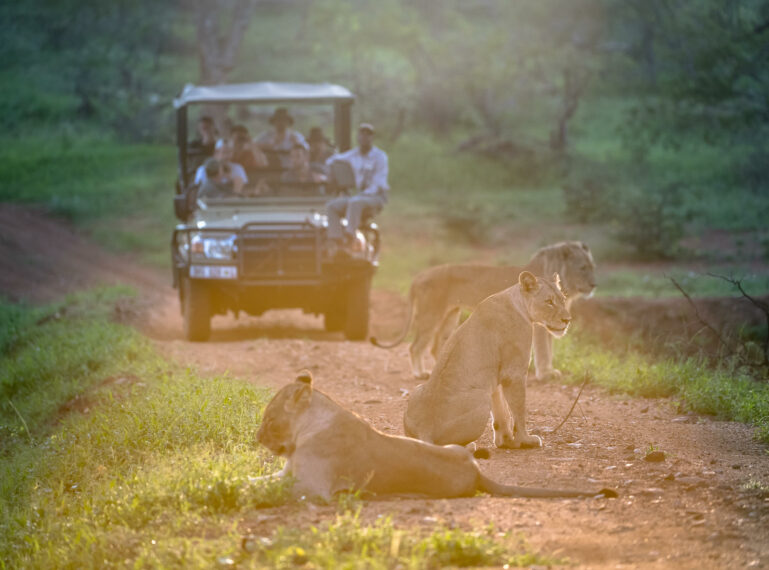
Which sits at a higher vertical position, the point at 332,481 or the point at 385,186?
the point at 385,186

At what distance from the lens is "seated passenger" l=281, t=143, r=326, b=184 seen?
35.1ft

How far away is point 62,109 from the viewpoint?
2712 cm

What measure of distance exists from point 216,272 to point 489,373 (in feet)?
15.6

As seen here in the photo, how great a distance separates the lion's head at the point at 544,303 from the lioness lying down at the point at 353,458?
1.15m

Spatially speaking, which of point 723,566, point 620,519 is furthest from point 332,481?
point 723,566

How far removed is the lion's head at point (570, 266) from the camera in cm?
794

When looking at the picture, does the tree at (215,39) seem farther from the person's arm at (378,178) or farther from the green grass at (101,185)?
the person's arm at (378,178)

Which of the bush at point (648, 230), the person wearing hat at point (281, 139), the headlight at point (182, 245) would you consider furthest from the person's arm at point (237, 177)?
the bush at point (648, 230)

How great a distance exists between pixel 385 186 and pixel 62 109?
62.4 ft

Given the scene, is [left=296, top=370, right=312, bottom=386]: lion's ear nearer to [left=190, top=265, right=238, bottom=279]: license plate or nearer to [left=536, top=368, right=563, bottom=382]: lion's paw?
[left=536, top=368, right=563, bottom=382]: lion's paw

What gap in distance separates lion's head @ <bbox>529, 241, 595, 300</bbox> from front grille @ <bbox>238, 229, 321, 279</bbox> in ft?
8.08

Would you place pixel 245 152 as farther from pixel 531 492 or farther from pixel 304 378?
pixel 531 492

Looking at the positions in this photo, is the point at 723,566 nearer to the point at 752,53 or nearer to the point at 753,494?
the point at 753,494

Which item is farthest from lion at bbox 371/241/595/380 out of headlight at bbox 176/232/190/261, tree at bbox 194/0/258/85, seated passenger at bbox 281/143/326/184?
tree at bbox 194/0/258/85
